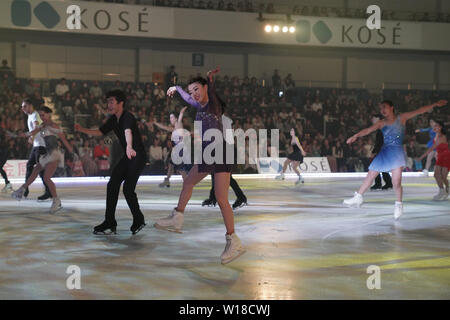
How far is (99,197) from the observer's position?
42.4 feet

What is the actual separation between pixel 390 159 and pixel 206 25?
22.0 metres

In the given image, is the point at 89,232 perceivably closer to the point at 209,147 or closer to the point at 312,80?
the point at 209,147

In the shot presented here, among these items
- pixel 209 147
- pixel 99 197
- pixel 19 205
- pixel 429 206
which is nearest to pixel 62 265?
pixel 209 147

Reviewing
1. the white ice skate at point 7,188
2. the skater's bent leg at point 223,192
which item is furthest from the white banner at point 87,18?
the skater's bent leg at point 223,192

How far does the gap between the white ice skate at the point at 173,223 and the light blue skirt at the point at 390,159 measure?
3.92 meters

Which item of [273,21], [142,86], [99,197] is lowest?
[99,197]

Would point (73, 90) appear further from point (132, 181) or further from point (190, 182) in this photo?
point (190, 182)

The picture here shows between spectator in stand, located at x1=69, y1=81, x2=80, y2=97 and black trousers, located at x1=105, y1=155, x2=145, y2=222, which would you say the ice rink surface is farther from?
spectator in stand, located at x1=69, y1=81, x2=80, y2=97

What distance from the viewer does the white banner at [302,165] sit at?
2264cm

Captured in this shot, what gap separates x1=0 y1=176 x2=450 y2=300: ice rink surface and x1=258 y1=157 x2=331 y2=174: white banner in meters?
10.8

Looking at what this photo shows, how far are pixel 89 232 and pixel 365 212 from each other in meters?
4.97

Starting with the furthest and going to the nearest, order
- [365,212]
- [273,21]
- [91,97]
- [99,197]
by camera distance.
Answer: [273,21]
[91,97]
[99,197]
[365,212]

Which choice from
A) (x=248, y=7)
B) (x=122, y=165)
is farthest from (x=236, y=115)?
(x=122, y=165)

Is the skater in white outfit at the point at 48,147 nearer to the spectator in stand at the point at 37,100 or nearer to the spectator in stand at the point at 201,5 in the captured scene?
the spectator in stand at the point at 37,100
